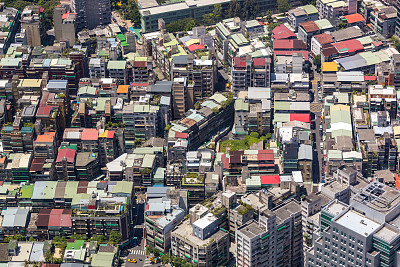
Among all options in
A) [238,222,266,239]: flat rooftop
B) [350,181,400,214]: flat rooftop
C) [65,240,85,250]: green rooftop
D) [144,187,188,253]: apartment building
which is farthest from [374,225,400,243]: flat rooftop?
[65,240,85,250]: green rooftop

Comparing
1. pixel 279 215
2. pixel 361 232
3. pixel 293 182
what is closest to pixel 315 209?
pixel 279 215

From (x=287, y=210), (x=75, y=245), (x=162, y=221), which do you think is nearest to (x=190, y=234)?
(x=162, y=221)

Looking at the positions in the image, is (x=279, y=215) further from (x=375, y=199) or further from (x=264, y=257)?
(x=375, y=199)

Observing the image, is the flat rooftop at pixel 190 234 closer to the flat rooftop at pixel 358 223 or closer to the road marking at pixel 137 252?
the road marking at pixel 137 252

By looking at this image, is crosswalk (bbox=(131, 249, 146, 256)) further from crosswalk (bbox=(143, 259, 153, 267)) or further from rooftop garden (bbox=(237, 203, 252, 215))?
rooftop garden (bbox=(237, 203, 252, 215))

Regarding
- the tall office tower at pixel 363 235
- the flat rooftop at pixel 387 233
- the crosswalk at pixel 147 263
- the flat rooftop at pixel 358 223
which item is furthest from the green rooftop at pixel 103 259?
the flat rooftop at pixel 387 233

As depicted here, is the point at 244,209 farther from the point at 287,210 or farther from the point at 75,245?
the point at 75,245
